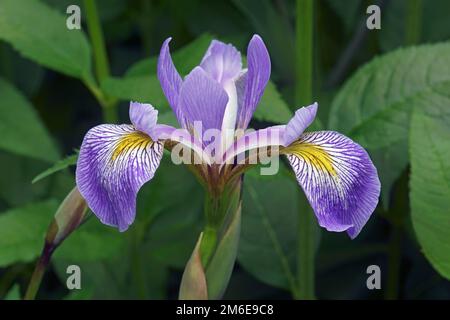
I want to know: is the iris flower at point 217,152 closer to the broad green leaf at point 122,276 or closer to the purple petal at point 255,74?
the purple petal at point 255,74

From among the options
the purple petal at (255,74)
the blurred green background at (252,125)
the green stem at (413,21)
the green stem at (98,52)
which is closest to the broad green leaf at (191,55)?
the blurred green background at (252,125)

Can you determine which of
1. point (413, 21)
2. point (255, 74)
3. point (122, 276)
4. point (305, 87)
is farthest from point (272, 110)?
point (122, 276)

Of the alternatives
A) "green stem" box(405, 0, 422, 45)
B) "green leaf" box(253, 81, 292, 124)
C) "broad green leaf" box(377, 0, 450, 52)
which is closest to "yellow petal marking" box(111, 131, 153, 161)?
"green leaf" box(253, 81, 292, 124)

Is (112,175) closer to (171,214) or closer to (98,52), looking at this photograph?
(98,52)

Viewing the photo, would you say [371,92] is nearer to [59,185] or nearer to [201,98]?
[201,98]

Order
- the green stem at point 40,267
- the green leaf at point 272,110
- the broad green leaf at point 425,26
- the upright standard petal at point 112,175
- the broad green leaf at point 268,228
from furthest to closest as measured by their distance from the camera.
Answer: the broad green leaf at point 425,26 → the broad green leaf at point 268,228 → the green leaf at point 272,110 → the green stem at point 40,267 → the upright standard petal at point 112,175
